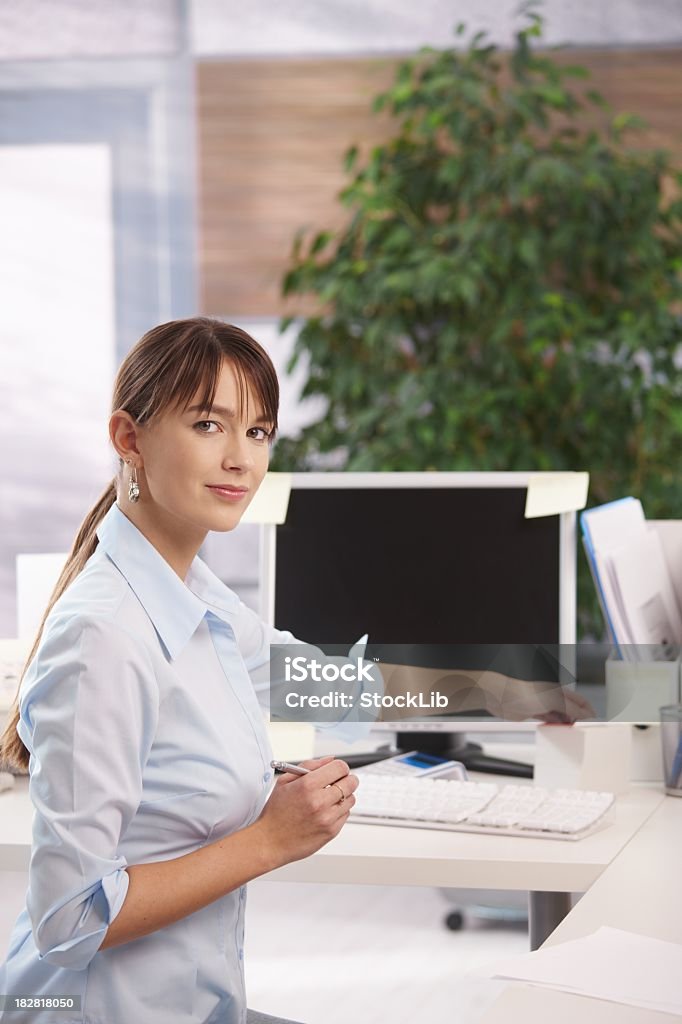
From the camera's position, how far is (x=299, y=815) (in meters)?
1.07

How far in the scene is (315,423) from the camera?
9.73 ft

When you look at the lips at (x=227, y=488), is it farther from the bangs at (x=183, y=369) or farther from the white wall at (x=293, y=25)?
the white wall at (x=293, y=25)

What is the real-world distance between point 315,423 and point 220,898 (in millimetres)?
1963

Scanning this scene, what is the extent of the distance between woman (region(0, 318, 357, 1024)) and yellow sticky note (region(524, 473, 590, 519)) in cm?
68

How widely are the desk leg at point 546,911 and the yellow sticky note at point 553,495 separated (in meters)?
0.55

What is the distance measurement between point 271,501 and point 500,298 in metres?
1.31

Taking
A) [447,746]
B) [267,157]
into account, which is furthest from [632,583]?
[267,157]

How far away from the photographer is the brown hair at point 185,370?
3.58ft

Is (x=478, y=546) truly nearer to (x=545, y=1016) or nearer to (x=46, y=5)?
(x=545, y=1016)

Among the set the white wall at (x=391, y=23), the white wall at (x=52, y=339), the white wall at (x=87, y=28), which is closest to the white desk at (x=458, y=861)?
the white wall at (x=52, y=339)

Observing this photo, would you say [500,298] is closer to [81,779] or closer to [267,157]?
[267,157]

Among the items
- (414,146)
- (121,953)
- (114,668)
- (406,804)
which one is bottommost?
(406,804)

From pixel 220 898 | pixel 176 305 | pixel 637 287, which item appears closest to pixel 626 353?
pixel 637 287

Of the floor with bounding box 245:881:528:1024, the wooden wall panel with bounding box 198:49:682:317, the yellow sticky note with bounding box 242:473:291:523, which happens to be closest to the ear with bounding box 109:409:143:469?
the yellow sticky note with bounding box 242:473:291:523
